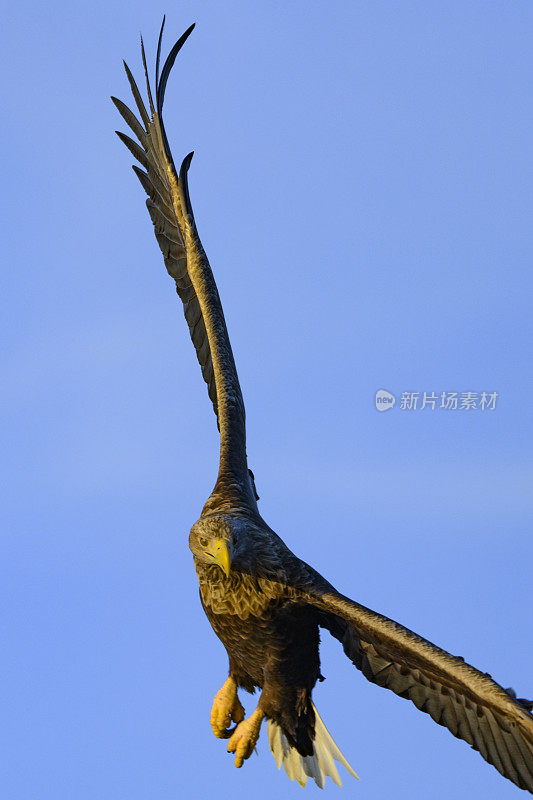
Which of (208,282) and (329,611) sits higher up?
(208,282)

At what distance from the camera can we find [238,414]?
32.5ft

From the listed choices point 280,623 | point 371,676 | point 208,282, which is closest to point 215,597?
point 280,623

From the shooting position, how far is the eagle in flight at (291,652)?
293 inches

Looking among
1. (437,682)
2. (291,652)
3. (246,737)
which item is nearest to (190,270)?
(291,652)

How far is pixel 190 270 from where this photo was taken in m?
10.6

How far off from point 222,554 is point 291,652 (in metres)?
0.98

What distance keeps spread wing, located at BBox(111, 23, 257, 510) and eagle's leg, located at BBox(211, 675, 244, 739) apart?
56.3 inches

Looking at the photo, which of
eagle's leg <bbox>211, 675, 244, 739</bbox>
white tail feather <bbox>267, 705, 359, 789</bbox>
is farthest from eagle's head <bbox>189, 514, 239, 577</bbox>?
white tail feather <bbox>267, 705, 359, 789</bbox>

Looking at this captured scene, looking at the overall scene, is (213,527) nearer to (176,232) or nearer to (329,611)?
(329,611)

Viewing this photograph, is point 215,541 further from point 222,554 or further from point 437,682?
point 437,682

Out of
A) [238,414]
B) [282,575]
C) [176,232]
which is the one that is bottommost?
[282,575]

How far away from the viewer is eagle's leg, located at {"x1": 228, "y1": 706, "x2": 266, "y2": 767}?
329 inches

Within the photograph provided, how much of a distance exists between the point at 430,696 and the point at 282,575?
52.0 inches

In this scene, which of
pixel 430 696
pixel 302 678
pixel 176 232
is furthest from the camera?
pixel 176 232
